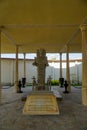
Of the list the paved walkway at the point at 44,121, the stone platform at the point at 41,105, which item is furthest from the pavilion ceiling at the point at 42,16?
the paved walkway at the point at 44,121

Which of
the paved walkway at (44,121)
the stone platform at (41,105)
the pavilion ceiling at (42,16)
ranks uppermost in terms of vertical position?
the pavilion ceiling at (42,16)

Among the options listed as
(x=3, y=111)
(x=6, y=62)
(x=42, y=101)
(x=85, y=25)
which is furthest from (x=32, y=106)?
(x=6, y=62)

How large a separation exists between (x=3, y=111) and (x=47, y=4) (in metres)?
3.67

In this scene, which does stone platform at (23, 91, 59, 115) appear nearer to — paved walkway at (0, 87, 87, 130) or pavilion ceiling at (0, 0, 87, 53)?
paved walkway at (0, 87, 87, 130)

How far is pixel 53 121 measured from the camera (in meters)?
5.45

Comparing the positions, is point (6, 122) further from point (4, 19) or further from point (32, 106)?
point (4, 19)

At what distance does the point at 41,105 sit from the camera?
6.73m

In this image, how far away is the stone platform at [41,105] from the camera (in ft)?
21.0

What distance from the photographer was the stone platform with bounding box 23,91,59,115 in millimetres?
6389

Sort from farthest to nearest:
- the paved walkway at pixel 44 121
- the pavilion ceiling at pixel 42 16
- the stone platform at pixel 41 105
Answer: the stone platform at pixel 41 105 < the pavilion ceiling at pixel 42 16 < the paved walkway at pixel 44 121

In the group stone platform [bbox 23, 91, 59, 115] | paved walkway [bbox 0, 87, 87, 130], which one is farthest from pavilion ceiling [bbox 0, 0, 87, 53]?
paved walkway [bbox 0, 87, 87, 130]

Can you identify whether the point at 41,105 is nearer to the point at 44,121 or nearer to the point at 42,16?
the point at 44,121

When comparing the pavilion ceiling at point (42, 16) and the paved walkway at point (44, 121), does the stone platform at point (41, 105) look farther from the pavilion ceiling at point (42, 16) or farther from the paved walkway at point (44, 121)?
the pavilion ceiling at point (42, 16)

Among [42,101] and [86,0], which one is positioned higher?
[86,0]
